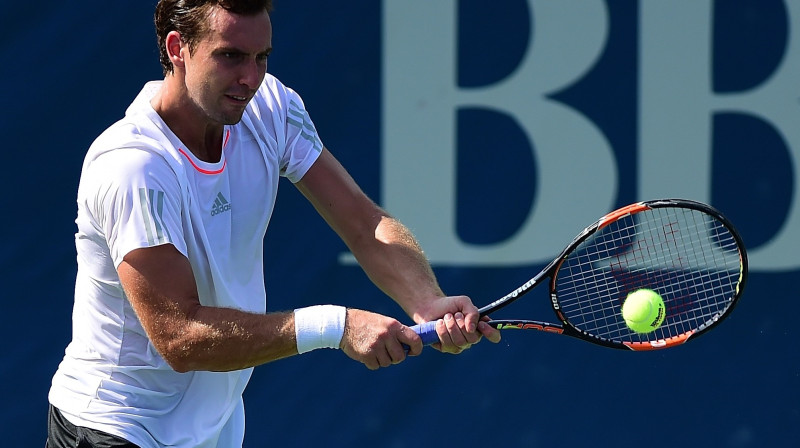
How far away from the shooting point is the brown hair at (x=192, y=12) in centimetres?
273

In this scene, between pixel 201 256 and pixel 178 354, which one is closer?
pixel 178 354

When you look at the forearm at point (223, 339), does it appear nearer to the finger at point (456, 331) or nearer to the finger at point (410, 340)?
the finger at point (410, 340)

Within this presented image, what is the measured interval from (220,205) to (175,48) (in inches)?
14.4

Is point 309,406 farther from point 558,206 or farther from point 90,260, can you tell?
point 90,260

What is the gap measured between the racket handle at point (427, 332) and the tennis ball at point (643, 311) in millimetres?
668

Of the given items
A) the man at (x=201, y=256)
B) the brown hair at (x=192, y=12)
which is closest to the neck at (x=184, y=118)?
the man at (x=201, y=256)

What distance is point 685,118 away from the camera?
177 inches

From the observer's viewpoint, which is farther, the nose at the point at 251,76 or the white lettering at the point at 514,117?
the white lettering at the point at 514,117

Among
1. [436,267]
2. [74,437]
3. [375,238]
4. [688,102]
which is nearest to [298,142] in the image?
[375,238]

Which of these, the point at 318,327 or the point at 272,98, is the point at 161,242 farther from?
the point at 272,98

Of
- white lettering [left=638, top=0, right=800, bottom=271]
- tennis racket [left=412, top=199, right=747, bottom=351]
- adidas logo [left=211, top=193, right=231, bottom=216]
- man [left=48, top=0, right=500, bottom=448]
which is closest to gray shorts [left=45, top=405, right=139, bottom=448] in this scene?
man [left=48, top=0, right=500, bottom=448]

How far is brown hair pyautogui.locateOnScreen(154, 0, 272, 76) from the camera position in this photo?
8.95 feet

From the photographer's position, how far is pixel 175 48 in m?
2.81

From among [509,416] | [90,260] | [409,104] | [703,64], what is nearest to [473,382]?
[509,416]
